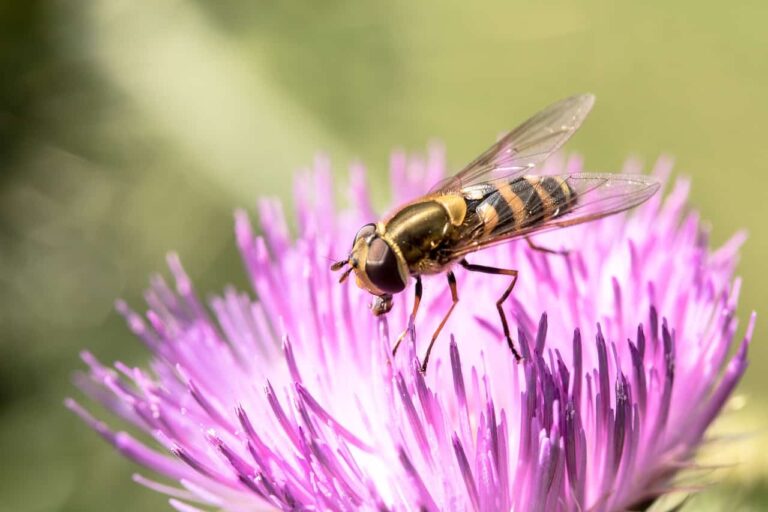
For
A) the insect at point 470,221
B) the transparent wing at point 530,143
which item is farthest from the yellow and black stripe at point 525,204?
the transparent wing at point 530,143

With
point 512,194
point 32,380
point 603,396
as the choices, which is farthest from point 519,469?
point 32,380

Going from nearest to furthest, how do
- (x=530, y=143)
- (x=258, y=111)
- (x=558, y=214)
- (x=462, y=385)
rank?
(x=462, y=385)
(x=558, y=214)
(x=530, y=143)
(x=258, y=111)

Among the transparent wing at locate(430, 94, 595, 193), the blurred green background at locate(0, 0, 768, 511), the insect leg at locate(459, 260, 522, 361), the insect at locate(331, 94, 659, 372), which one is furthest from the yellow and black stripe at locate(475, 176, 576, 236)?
the blurred green background at locate(0, 0, 768, 511)

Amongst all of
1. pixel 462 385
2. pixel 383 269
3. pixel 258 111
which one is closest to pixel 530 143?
pixel 383 269

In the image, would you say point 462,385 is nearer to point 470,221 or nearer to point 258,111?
point 470,221

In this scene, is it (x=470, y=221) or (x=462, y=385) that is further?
(x=470, y=221)

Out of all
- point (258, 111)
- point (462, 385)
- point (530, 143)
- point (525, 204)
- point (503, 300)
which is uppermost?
point (258, 111)

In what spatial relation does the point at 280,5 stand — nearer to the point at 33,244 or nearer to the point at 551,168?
the point at 33,244
